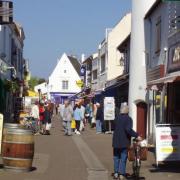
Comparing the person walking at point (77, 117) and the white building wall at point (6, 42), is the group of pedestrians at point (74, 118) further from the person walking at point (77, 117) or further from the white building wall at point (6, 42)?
the white building wall at point (6, 42)

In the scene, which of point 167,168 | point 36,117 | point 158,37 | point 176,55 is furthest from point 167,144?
point 36,117

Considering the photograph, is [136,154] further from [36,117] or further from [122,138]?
[36,117]

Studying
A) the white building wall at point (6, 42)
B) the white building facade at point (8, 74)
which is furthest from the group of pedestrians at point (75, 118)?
the white building wall at point (6, 42)

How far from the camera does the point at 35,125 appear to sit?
1228 inches

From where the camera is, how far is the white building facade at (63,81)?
10612 centimetres

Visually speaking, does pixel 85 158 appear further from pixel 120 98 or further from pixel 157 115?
pixel 120 98

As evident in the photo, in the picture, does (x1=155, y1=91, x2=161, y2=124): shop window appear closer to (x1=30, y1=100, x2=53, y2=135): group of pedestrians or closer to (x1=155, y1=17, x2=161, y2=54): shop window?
(x1=155, y1=17, x2=161, y2=54): shop window

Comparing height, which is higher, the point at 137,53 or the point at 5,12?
the point at 5,12

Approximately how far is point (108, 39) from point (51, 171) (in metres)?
42.4

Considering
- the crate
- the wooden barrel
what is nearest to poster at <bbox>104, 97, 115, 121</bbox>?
the wooden barrel

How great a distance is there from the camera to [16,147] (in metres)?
14.3

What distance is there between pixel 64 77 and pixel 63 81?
28.2 inches

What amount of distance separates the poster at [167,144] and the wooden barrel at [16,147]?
128 inches

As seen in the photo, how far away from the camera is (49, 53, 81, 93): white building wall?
348 ft
